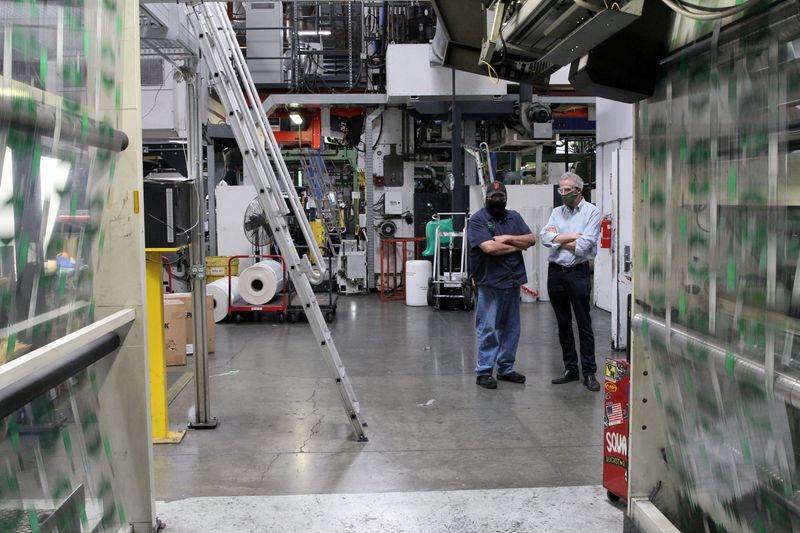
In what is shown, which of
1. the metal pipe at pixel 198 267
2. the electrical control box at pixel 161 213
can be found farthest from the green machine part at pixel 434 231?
the electrical control box at pixel 161 213

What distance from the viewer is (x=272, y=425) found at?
4582 millimetres

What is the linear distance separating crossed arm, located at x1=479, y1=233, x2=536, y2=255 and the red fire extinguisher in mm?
2208

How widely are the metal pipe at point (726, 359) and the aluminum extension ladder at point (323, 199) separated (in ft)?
30.0

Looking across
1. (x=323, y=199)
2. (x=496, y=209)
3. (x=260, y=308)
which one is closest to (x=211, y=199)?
(x=323, y=199)

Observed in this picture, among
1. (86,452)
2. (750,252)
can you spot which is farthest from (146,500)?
(750,252)

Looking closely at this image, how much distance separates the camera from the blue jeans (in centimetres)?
540

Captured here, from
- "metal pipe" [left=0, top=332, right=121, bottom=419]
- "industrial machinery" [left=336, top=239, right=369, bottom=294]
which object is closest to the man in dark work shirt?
"metal pipe" [left=0, top=332, right=121, bottom=419]

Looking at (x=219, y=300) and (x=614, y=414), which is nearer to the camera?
(x=614, y=414)

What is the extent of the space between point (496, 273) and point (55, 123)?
3.91 metres

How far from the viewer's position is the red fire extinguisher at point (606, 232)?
7.31m

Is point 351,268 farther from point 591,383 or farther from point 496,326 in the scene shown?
point 591,383

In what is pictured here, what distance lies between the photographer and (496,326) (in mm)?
5430

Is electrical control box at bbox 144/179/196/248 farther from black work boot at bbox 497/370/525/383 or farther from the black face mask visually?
black work boot at bbox 497/370/525/383

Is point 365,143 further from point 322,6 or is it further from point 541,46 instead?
point 541,46
